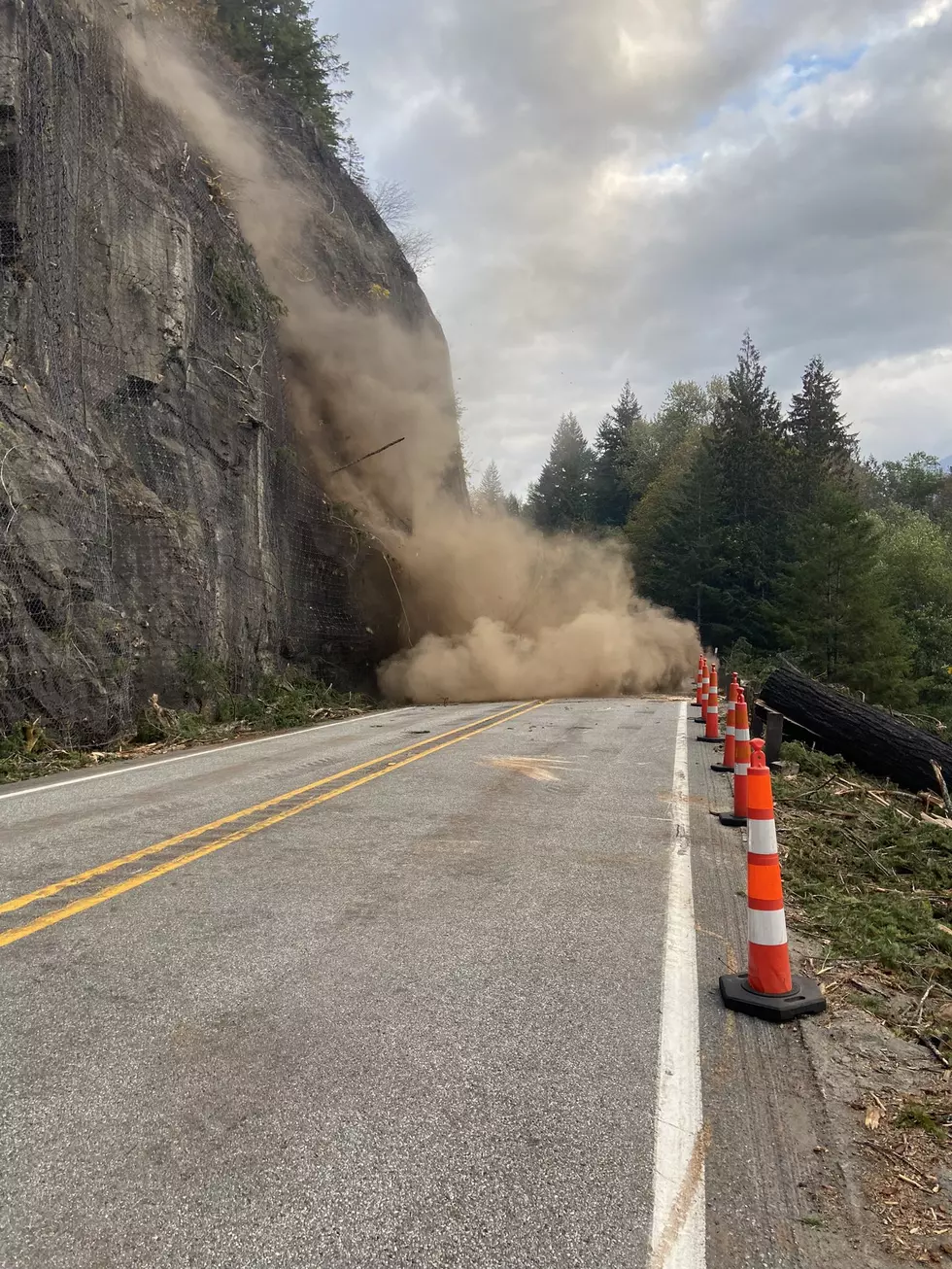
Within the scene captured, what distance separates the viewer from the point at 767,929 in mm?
3793

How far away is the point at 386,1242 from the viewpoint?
222 cm

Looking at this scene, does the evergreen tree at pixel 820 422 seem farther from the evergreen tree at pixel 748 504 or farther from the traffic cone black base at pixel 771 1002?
the traffic cone black base at pixel 771 1002

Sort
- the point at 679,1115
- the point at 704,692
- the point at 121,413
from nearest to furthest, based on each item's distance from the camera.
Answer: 1. the point at 679,1115
2. the point at 704,692
3. the point at 121,413

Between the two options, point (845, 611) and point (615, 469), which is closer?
point (845, 611)

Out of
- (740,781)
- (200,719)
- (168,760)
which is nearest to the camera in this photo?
(740,781)

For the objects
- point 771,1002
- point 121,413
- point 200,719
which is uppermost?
point 121,413

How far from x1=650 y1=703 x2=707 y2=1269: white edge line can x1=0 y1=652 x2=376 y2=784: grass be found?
8.26 meters

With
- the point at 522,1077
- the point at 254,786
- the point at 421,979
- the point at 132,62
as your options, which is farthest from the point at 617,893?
the point at 132,62

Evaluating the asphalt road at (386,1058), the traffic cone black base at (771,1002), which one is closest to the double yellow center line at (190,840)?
the asphalt road at (386,1058)

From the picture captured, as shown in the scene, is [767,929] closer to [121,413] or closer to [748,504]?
[121,413]

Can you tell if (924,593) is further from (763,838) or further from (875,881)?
(763,838)

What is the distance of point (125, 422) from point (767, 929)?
47.7 ft

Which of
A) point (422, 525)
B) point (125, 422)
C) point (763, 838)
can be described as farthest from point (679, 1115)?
point (422, 525)

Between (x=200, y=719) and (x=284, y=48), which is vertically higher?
(x=284, y=48)
